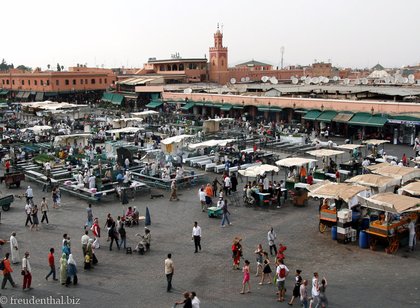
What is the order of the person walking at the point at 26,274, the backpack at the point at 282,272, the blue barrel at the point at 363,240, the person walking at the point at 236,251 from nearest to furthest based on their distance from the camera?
the backpack at the point at 282,272 < the person walking at the point at 26,274 < the person walking at the point at 236,251 < the blue barrel at the point at 363,240

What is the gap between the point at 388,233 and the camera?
47.7 ft

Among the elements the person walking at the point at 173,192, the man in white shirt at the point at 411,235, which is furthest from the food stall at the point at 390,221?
the person walking at the point at 173,192

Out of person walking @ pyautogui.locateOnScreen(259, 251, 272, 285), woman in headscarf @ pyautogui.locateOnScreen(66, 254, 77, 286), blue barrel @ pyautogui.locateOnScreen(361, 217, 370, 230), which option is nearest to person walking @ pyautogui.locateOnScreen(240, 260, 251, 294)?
person walking @ pyautogui.locateOnScreen(259, 251, 272, 285)

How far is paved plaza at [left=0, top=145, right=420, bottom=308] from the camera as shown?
11.9 m

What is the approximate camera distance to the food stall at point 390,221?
1459 cm

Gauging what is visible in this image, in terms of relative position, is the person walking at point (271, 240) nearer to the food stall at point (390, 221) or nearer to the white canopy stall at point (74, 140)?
the food stall at point (390, 221)

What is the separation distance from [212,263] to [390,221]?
5.81m

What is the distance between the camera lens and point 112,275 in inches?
528

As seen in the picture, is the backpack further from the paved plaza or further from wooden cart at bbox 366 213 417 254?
wooden cart at bbox 366 213 417 254

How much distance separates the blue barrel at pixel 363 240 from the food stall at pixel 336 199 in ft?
1.98

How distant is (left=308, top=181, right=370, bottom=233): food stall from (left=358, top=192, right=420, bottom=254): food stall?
0.53 meters

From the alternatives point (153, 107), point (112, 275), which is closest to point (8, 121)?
point (153, 107)

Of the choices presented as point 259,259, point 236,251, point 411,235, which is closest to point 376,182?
point 411,235

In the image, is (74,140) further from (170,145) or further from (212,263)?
(212,263)
